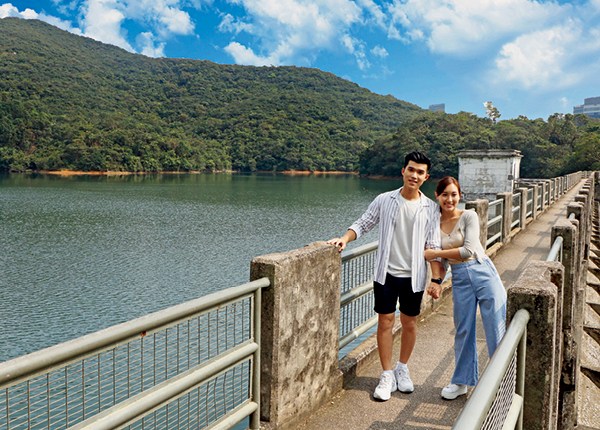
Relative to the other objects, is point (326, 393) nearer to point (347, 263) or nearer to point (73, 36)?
point (347, 263)

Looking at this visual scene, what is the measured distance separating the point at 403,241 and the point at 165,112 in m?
143

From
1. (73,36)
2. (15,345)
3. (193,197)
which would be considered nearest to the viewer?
(15,345)

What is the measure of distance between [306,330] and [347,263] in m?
1.02

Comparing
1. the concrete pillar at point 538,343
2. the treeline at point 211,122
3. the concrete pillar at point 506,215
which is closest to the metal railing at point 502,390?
the concrete pillar at point 538,343

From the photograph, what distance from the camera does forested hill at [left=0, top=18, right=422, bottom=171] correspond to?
305 feet

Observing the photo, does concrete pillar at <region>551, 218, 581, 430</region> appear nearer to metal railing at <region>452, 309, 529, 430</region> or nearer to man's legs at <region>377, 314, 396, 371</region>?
man's legs at <region>377, 314, 396, 371</region>

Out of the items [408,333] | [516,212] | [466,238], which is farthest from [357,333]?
[516,212]

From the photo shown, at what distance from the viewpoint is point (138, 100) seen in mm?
139375

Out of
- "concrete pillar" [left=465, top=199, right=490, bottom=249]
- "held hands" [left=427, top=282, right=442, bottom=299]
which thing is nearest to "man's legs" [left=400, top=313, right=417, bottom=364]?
"held hands" [left=427, top=282, right=442, bottom=299]

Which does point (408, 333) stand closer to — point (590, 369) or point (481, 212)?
point (590, 369)

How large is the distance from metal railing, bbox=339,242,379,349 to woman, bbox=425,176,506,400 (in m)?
0.86

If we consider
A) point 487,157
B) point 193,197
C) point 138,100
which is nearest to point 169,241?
point 193,197

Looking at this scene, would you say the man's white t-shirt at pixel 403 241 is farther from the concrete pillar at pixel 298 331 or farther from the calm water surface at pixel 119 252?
the calm water surface at pixel 119 252

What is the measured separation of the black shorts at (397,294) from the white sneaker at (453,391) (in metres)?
0.64
